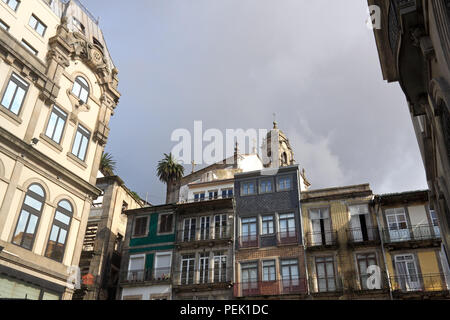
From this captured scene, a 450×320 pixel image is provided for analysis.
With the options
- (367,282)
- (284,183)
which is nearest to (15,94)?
(284,183)

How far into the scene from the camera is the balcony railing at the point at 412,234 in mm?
30906

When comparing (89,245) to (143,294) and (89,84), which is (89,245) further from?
(89,84)

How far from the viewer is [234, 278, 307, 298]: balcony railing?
31953mm

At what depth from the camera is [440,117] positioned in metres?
9.41

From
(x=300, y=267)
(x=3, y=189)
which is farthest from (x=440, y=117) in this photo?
(x=300, y=267)

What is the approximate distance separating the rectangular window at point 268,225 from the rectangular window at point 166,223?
8.78m

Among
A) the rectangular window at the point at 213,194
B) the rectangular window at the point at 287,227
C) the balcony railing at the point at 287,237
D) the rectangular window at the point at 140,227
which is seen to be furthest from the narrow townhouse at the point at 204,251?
the rectangular window at the point at 287,227

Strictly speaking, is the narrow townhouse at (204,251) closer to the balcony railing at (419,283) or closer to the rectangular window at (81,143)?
the balcony railing at (419,283)

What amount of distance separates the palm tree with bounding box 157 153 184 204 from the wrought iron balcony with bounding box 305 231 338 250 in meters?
25.5

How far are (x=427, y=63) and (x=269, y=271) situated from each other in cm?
2672

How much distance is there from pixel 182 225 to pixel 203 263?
438cm

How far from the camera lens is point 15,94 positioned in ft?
64.3

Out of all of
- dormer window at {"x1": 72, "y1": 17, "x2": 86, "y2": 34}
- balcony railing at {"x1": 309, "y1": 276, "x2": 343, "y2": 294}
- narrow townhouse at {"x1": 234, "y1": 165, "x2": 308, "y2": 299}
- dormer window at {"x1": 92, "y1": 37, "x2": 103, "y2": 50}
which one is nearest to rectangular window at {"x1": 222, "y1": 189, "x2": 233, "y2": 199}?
narrow townhouse at {"x1": 234, "y1": 165, "x2": 308, "y2": 299}

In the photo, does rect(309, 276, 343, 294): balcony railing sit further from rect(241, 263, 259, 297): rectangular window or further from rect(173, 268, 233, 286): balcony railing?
rect(173, 268, 233, 286): balcony railing
